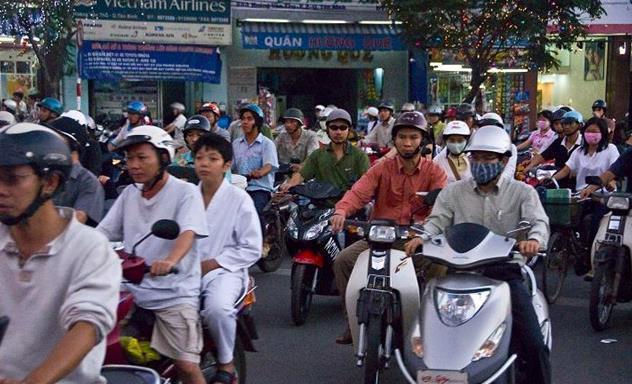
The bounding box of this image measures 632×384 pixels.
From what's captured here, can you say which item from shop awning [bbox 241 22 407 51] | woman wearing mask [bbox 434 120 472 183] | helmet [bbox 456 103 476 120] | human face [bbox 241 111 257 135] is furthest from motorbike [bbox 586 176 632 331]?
shop awning [bbox 241 22 407 51]

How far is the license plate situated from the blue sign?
59.0 ft

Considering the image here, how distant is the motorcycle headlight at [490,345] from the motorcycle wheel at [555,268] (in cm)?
437

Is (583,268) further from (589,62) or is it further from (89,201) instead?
(589,62)

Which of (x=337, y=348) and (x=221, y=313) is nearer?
(x=221, y=313)

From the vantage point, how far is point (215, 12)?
75.5 ft

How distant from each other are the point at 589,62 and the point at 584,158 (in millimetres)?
19614

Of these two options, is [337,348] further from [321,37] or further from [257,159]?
[321,37]

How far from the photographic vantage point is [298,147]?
1190 cm

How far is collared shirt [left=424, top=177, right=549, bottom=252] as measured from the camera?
225 inches

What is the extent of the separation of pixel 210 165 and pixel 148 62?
1717 centimetres

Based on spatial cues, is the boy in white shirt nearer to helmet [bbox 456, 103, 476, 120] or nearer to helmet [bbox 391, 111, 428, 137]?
helmet [bbox 391, 111, 428, 137]

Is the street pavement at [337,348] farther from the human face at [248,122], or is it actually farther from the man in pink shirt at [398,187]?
the human face at [248,122]

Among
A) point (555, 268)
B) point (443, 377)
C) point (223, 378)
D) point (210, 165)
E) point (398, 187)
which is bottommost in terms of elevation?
point (555, 268)

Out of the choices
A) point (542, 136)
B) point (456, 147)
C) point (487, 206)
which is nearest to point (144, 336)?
point (487, 206)
